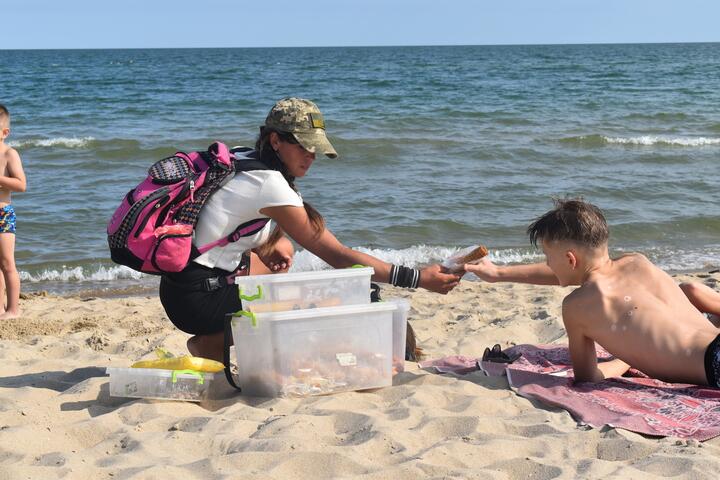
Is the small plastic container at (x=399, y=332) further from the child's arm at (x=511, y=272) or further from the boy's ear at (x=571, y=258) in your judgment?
the boy's ear at (x=571, y=258)

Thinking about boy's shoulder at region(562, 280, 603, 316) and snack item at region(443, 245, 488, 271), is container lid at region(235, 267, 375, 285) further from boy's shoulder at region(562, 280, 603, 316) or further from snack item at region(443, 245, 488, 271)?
boy's shoulder at region(562, 280, 603, 316)

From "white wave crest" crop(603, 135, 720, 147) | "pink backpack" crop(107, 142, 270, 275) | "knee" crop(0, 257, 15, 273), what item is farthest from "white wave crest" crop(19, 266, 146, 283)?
"white wave crest" crop(603, 135, 720, 147)

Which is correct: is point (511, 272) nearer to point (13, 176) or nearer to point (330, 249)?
point (330, 249)

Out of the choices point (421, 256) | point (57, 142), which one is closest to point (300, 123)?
point (421, 256)

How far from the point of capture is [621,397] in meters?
3.48

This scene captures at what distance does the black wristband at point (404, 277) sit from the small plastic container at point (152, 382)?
0.98 m

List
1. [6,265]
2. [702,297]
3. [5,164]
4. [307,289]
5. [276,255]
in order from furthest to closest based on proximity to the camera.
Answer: [6,265] → [5,164] → [276,255] → [702,297] → [307,289]

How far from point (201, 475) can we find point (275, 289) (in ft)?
3.78

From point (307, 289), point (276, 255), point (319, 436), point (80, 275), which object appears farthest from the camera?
point (80, 275)

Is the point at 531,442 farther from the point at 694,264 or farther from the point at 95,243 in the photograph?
the point at 95,243

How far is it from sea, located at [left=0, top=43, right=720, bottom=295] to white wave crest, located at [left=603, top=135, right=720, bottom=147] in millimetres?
45

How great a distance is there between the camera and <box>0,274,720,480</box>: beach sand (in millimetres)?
2783

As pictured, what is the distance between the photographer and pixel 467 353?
4676 mm

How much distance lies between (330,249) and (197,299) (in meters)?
0.66
